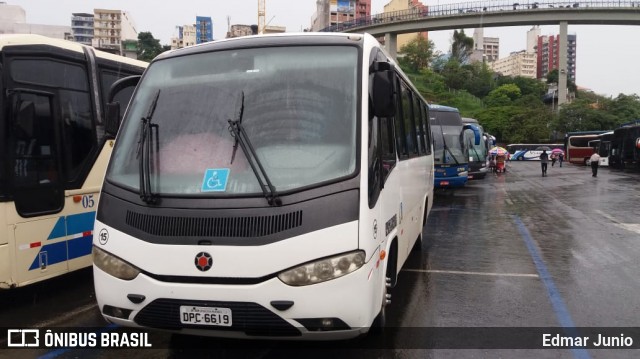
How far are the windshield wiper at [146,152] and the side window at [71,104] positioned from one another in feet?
8.35

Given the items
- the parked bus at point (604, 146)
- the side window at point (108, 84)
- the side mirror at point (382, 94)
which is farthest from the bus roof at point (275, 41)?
the parked bus at point (604, 146)

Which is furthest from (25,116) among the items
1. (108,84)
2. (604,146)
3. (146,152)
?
(604,146)

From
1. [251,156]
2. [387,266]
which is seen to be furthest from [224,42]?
[387,266]

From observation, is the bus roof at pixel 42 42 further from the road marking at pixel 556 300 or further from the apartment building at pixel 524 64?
the apartment building at pixel 524 64

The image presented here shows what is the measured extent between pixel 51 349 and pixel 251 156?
2.71 metres

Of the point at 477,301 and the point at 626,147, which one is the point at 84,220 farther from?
the point at 626,147

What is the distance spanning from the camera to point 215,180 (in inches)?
153

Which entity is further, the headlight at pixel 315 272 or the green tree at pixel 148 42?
the green tree at pixel 148 42

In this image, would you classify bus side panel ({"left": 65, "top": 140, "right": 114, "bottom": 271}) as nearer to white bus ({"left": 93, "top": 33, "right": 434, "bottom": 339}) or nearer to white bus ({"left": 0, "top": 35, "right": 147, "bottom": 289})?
white bus ({"left": 0, "top": 35, "right": 147, "bottom": 289})

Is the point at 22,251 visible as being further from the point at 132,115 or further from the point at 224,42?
the point at 224,42

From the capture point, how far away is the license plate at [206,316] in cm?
357

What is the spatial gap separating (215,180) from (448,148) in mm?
17060

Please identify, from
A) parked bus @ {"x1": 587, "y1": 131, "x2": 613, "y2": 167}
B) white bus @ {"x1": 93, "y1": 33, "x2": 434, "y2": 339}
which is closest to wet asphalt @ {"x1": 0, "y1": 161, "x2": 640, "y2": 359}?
white bus @ {"x1": 93, "y1": 33, "x2": 434, "y2": 339}

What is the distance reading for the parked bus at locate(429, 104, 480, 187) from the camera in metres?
20.0
